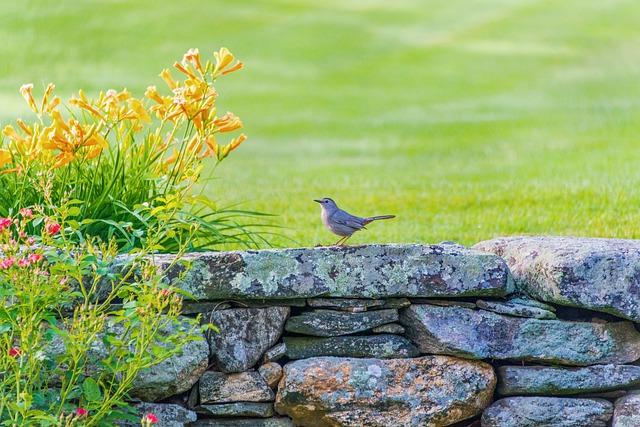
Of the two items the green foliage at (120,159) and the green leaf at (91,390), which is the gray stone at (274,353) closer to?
the green foliage at (120,159)

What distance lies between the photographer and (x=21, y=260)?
142 inches

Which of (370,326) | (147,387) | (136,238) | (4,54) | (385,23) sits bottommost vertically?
(147,387)

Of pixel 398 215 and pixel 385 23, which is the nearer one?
pixel 398 215

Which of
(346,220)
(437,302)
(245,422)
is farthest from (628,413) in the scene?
(245,422)

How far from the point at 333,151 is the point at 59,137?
9790mm

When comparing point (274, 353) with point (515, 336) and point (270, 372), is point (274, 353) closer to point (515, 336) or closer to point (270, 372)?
point (270, 372)

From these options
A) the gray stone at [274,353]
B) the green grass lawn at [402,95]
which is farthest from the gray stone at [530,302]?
the green grass lawn at [402,95]

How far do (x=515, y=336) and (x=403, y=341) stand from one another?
51 centimetres

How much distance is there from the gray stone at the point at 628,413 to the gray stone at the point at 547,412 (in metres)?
0.05

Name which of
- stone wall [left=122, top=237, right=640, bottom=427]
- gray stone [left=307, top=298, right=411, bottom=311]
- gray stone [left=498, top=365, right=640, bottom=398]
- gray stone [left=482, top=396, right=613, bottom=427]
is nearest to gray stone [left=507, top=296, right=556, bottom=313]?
stone wall [left=122, top=237, right=640, bottom=427]

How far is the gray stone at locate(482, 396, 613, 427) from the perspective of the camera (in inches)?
170

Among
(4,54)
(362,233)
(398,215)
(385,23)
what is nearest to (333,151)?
(398,215)

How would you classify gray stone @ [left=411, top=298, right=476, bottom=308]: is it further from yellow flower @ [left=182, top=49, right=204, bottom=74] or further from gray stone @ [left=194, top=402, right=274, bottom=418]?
yellow flower @ [left=182, top=49, right=204, bottom=74]

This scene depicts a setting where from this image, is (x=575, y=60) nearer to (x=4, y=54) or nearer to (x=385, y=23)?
(x=385, y=23)
